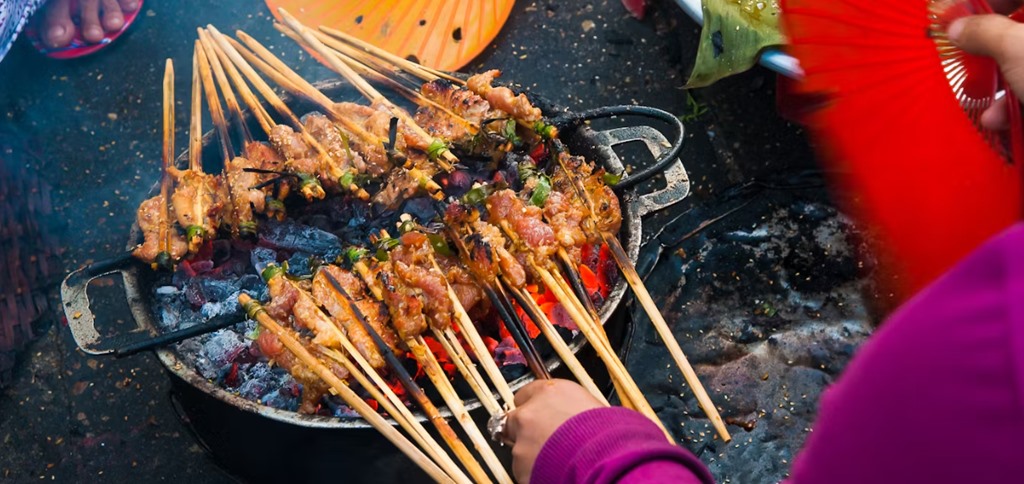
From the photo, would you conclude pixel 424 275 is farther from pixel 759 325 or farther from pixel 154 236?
pixel 759 325

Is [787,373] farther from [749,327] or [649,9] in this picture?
[649,9]

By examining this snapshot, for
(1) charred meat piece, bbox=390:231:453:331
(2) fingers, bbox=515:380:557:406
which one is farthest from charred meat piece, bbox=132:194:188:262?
(2) fingers, bbox=515:380:557:406

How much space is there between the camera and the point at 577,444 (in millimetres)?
1746

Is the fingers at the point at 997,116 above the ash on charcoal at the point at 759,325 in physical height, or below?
above

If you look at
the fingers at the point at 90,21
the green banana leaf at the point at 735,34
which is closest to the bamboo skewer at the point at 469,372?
the green banana leaf at the point at 735,34

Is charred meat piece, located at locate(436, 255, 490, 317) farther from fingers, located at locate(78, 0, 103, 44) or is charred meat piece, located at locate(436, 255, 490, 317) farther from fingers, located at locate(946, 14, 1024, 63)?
fingers, located at locate(78, 0, 103, 44)

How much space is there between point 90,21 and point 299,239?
307 centimetres

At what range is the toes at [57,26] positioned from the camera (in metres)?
5.08

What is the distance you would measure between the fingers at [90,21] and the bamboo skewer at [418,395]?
3.57 metres

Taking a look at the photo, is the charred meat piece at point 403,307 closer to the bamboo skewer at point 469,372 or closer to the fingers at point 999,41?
the bamboo skewer at point 469,372

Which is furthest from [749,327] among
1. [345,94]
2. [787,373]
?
[345,94]

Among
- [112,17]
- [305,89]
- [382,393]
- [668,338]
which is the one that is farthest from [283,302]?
[112,17]

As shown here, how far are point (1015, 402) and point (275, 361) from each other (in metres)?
2.46

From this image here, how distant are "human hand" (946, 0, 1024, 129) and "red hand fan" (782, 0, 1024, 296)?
0.11m
